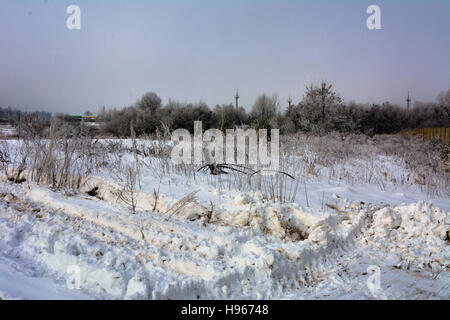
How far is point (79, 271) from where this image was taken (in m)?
2.52

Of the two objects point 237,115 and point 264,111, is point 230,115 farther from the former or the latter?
point 264,111

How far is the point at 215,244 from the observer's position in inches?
118

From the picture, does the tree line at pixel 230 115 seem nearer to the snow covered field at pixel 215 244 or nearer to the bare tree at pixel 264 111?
the bare tree at pixel 264 111

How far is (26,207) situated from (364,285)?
12.7 feet

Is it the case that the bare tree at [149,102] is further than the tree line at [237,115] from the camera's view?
Yes

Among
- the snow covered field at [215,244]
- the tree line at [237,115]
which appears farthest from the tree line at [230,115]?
the snow covered field at [215,244]

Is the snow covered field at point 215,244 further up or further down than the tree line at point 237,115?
further down

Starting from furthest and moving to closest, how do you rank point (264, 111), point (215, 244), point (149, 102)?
point (149, 102) → point (264, 111) → point (215, 244)

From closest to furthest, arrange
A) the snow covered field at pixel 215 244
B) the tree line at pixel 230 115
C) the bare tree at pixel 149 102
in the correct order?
1. the snow covered field at pixel 215 244
2. the tree line at pixel 230 115
3. the bare tree at pixel 149 102

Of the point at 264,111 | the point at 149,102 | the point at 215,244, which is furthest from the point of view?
the point at 149,102

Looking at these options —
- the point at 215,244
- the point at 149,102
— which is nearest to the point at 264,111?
the point at 215,244

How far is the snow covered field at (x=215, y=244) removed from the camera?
2.44 m

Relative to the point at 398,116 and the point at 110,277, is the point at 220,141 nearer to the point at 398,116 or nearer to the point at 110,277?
the point at 110,277
